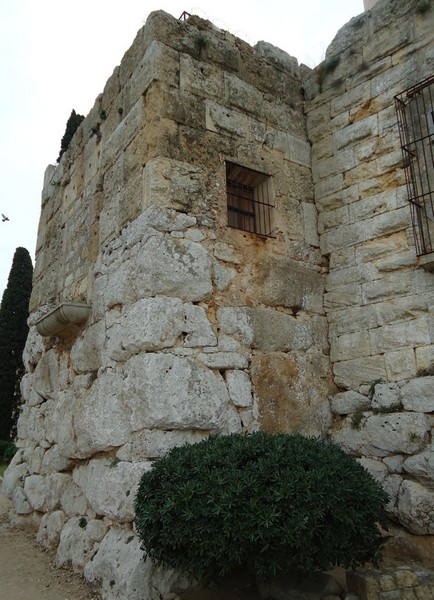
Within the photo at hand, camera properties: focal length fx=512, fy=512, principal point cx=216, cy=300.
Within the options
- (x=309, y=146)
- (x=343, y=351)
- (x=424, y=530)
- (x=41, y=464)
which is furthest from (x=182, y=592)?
(x=309, y=146)

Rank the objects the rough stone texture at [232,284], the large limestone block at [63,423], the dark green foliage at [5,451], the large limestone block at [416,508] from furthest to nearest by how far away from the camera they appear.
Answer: the dark green foliage at [5,451] → the large limestone block at [63,423] → the rough stone texture at [232,284] → the large limestone block at [416,508]

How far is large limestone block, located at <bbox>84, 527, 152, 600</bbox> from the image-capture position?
338cm

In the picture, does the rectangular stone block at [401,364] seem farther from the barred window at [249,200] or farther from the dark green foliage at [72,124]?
the dark green foliage at [72,124]

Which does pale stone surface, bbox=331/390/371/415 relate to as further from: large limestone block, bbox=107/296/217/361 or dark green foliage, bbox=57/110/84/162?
dark green foliage, bbox=57/110/84/162

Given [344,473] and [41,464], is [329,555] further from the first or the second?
[41,464]

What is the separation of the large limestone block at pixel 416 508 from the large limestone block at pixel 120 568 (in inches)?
77.9

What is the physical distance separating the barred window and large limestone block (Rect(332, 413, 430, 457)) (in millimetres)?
A: 1942

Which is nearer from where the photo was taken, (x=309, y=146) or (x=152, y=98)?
(x=152, y=98)

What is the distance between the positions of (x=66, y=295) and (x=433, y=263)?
393 cm

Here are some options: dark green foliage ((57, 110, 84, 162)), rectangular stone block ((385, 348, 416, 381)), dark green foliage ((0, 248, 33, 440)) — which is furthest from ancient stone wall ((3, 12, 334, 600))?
dark green foliage ((0, 248, 33, 440))

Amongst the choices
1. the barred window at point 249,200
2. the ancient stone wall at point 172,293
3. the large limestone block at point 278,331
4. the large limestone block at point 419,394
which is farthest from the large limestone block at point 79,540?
the barred window at point 249,200

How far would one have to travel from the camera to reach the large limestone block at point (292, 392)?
4.32m

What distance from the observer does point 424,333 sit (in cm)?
424

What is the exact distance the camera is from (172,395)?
377 cm
